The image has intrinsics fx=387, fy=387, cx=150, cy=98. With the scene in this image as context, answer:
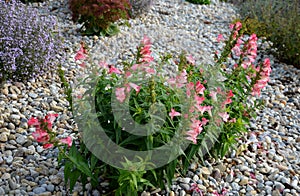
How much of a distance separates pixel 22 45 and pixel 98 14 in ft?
4.16

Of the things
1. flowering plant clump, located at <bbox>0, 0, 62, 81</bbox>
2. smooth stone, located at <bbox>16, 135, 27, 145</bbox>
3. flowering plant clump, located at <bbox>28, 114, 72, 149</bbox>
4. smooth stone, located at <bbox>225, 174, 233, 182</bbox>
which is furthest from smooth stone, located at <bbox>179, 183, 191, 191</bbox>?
flowering plant clump, located at <bbox>0, 0, 62, 81</bbox>

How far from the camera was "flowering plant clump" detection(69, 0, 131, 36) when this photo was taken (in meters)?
4.78

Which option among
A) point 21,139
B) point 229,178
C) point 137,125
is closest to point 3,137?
point 21,139

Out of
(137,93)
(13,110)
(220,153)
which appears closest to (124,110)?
(137,93)

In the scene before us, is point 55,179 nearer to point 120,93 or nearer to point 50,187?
point 50,187

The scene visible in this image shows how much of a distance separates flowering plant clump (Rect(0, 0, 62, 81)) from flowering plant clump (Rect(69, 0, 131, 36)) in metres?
0.82

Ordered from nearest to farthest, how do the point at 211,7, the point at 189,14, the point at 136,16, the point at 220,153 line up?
1. the point at 220,153
2. the point at 136,16
3. the point at 189,14
4. the point at 211,7

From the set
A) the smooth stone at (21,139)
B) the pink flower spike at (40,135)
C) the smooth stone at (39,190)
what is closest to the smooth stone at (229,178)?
the smooth stone at (39,190)

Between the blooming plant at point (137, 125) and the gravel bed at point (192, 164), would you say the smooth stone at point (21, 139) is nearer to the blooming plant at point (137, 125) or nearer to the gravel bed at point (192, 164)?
the gravel bed at point (192, 164)

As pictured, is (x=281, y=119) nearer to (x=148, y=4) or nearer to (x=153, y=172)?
(x=153, y=172)

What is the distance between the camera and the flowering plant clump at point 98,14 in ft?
15.7

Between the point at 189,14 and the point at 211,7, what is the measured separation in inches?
31.5

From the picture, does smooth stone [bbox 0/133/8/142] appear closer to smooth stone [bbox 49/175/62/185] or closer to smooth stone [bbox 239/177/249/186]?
smooth stone [bbox 49/175/62/185]

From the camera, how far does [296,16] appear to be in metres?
5.28
